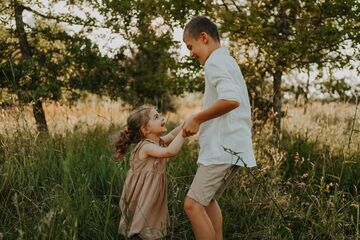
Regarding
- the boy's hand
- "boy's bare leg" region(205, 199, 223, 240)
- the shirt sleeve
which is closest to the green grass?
"boy's bare leg" region(205, 199, 223, 240)

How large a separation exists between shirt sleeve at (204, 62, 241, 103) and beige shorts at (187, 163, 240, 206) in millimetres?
482

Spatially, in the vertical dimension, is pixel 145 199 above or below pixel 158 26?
below

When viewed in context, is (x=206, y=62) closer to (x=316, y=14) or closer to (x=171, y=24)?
(x=171, y=24)

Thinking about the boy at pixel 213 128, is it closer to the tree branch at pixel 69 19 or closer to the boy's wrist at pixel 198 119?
the boy's wrist at pixel 198 119

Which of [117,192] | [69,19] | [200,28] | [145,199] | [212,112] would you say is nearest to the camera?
[212,112]

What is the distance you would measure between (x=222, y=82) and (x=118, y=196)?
131 cm

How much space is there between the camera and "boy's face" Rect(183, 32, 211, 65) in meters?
3.47

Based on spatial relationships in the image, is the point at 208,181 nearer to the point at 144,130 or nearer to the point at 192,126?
the point at 192,126

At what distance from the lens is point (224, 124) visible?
3.33m

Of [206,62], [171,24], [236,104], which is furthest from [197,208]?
[171,24]

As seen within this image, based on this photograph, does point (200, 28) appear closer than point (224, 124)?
No

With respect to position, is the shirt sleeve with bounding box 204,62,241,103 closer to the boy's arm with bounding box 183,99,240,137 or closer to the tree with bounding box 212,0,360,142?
the boy's arm with bounding box 183,99,240,137

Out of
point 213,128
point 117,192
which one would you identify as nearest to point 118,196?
point 117,192

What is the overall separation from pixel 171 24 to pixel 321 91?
2.31 metres
